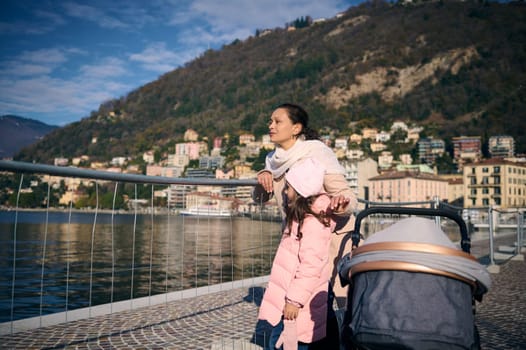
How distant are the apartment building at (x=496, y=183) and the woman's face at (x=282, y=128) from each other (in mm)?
93478

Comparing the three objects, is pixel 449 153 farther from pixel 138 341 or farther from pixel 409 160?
pixel 138 341

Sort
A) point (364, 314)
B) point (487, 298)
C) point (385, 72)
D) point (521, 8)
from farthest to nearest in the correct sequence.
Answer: point (521, 8), point (385, 72), point (487, 298), point (364, 314)

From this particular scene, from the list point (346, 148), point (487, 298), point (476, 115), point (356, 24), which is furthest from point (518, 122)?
point (487, 298)

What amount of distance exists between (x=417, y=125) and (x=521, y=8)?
65.7 metres

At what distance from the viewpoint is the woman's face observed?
272 cm

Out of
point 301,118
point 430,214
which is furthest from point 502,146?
point 430,214

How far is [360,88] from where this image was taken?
15312cm

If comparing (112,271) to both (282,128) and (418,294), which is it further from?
(418,294)

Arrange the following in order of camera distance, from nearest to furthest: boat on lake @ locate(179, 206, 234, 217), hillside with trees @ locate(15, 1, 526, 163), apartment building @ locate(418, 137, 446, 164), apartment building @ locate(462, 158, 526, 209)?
boat on lake @ locate(179, 206, 234, 217) < apartment building @ locate(462, 158, 526, 209) < apartment building @ locate(418, 137, 446, 164) < hillside with trees @ locate(15, 1, 526, 163)

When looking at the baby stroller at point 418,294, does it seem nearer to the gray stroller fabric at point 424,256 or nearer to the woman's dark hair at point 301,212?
the gray stroller fabric at point 424,256

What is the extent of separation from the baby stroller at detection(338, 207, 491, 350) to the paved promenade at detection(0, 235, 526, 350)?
136cm

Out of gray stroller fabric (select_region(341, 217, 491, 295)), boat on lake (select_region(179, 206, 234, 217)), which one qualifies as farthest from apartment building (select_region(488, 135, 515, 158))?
gray stroller fabric (select_region(341, 217, 491, 295))

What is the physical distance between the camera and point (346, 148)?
13575 centimetres

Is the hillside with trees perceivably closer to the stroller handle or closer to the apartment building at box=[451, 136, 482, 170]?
the apartment building at box=[451, 136, 482, 170]
